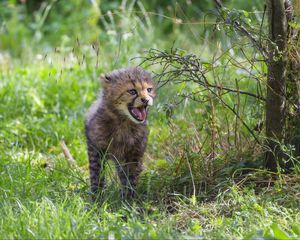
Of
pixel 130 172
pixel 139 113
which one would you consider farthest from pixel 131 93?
pixel 130 172

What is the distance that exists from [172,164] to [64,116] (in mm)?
2121

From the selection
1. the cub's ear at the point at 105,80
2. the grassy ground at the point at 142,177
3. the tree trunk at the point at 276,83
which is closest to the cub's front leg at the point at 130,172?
the grassy ground at the point at 142,177

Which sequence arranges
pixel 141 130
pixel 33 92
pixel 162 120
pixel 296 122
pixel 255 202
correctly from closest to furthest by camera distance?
pixel 255 202 → pixel 296 122 → pixel 141 130 → pixel 162 120 → pixel 33 92

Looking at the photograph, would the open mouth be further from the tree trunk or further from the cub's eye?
the tree trunk

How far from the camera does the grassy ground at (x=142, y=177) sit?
15.0ft

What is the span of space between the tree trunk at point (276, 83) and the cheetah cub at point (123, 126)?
985mm

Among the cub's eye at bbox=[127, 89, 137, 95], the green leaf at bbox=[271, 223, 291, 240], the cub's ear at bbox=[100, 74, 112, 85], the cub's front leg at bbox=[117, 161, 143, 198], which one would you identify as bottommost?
the cub's front leg at bbox=[117, 161, 143, 198]

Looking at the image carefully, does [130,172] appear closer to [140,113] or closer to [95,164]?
[95,164]

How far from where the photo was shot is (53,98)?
8.31 m

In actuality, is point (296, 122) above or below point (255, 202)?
above

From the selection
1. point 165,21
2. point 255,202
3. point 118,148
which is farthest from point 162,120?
point 165,21

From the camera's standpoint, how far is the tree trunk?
17.9ft

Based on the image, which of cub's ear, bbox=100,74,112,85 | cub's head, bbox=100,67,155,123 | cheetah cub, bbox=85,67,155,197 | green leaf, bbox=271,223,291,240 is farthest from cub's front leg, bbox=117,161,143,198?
green leaf, bbox=271,223,291,240

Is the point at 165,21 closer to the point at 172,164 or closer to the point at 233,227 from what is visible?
the point at 172,164
